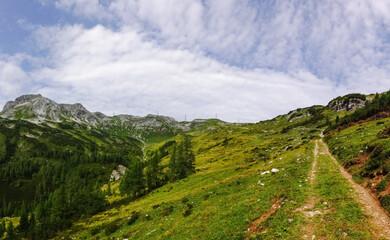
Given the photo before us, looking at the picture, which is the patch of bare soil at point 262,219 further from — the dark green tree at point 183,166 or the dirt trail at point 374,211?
the dark green tree at point 183,166

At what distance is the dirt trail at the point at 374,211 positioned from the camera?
1353 centimetres

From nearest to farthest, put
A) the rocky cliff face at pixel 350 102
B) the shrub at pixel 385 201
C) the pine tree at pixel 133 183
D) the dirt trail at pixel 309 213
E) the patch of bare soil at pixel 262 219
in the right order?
the dirt trail at pixel 309 213
the shrub at pixel 385 201
the patch of bare soil at pixel 262 219
the pine tree at pixel 133 183
the rocky cliff face at pixel 350 102

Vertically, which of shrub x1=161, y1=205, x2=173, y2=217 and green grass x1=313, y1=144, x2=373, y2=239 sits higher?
green grass x1=313, y1=144, x2=373, y2=239

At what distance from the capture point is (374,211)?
16.0 meters

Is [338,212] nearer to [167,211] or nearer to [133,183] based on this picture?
[167,211]

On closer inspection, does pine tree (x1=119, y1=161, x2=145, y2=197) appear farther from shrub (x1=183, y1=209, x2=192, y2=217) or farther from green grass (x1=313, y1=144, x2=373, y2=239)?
green grass (x1=313, y1=144, x2=373, y2=239)

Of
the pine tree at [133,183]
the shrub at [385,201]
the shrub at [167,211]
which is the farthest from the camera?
the pine tree at [133,183]

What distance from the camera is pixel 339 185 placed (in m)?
22.2

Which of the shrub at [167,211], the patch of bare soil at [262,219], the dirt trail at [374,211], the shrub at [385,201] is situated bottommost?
the shrub at [167,211]

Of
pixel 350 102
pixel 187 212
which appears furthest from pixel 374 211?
pixel 350 102

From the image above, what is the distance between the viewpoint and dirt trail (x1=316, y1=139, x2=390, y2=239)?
44.4 feet

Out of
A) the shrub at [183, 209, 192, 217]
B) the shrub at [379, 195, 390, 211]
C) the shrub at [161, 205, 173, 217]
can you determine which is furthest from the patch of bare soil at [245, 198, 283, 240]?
the shrub at [161, 205, 173, 217]

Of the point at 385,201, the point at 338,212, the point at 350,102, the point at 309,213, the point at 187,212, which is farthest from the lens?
the point at 350,102

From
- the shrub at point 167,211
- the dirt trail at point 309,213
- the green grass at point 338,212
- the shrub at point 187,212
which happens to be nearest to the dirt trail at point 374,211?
→ the green grass at point 338,212
